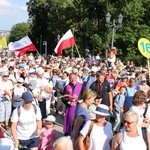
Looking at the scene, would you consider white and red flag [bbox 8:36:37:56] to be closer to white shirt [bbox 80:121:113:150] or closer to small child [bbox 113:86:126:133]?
small child [bbox 113:86:126:133]

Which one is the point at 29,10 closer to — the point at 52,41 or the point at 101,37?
the point at 52,41

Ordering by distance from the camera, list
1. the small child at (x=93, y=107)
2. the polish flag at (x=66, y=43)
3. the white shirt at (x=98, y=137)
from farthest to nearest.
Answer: the polish flag at (x=66, y=43) → the small child at (x=93, y=107) → the white shirt at (x=98, y=137)

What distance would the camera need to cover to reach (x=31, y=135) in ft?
23.4

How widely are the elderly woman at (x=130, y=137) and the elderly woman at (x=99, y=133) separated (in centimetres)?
24

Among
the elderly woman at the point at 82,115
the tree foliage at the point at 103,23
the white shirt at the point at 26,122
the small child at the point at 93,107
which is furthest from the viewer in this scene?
the tree foliage at the point at 103,23

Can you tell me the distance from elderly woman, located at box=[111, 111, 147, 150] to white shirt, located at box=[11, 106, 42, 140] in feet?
6.08

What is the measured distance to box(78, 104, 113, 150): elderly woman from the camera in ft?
18.8

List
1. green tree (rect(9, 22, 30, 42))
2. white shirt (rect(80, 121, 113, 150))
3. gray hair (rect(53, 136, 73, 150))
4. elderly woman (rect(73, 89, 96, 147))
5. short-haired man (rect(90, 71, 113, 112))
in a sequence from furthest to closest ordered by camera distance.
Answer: green tree (rect(9, 22, 30, 42)) → short-haired man (rect(90, 71, 113, 112)) → elderly woman (rect(73, 89, 96, 147)) → white shirt (rect(80, 121, 113, 150)) → gray hair (rect(53, 136, 73, 150))

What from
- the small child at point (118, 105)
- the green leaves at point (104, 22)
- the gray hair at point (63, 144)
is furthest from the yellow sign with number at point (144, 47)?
the green leaves at point (104, 22)

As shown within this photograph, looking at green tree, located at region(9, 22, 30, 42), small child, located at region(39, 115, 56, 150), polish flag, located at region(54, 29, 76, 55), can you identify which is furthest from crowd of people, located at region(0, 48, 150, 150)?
green tree, located at region(9, 22, 30, 42)

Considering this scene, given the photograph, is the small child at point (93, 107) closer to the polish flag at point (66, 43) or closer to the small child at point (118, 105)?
the small child at point (118, 105)

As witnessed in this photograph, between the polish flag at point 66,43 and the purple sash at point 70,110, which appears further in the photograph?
the polish flag at point 66,43

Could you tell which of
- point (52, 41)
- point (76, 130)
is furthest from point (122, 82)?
point (52, 41)

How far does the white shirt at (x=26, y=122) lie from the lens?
695 cm
